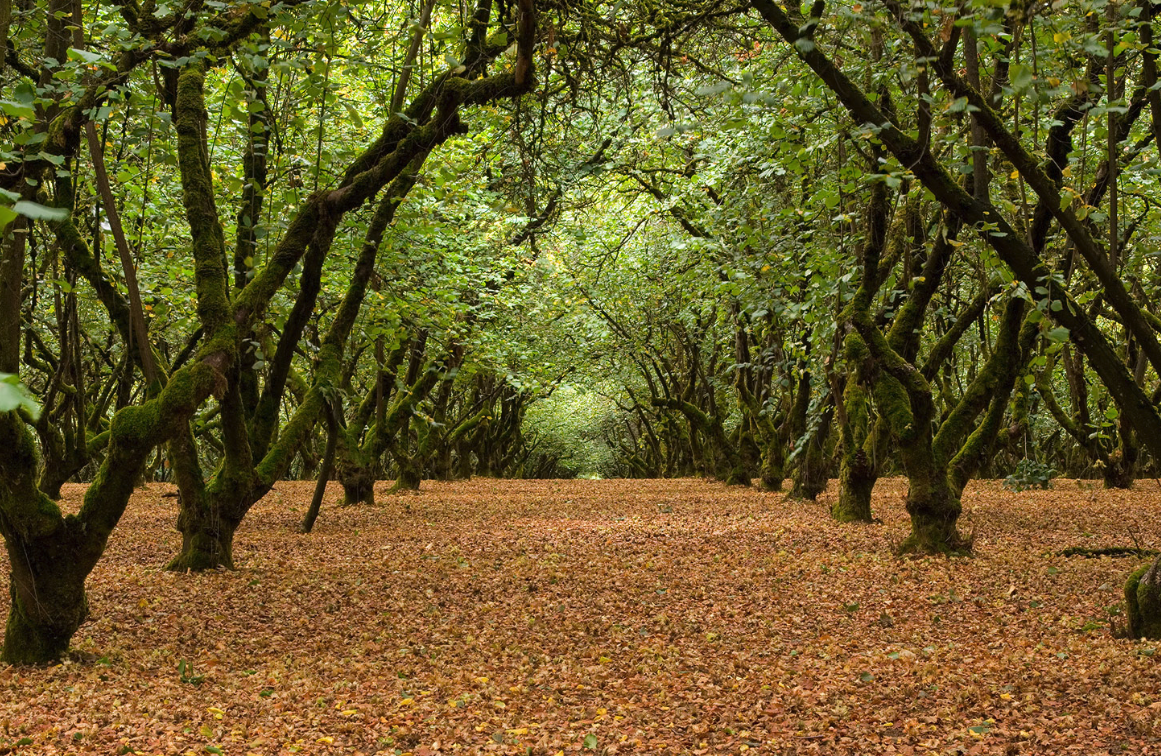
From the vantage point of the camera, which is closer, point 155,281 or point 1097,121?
point 1097,121

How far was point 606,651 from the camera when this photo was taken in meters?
5.95

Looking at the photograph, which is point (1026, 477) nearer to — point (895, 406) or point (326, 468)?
point (895, 406)

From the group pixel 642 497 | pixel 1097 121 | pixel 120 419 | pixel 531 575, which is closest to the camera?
pixel 120 419

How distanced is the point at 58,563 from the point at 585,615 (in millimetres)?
3601

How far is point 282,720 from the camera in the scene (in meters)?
4.57

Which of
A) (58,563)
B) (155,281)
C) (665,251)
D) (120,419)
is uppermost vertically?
(665,251)

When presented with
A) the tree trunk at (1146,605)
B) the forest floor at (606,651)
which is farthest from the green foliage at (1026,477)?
the tree trunk at (1146,605)

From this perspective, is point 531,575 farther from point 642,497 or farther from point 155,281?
point 642,497

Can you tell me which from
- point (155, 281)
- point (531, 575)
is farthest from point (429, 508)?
point (531, 575)

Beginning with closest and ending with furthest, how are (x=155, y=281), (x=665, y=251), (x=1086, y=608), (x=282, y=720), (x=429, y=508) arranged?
(x=282, y=720) < (x=1086, y=608) < (x=155, y=281) < (x=429, y=508) < (x=665, y=251)

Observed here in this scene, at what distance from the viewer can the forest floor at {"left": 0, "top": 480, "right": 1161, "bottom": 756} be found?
4.30 m

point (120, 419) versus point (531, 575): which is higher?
point (120, 419)

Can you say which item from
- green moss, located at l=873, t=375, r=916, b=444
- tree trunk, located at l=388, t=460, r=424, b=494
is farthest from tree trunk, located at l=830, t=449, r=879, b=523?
tree trunk, located at l=388, t=460, r=424, b=494

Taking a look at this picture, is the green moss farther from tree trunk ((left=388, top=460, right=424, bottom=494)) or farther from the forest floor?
tree trunk ((left=388, top=460, right=424, bottom=494))
